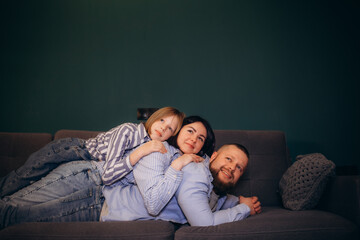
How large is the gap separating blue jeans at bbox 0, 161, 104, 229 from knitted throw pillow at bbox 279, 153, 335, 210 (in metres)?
1.21

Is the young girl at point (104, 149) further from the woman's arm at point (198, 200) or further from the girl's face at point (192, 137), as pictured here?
the woman's arm at point (198, 200)

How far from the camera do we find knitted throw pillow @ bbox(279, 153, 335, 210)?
57.9 inches

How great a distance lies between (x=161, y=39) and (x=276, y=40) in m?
1.26

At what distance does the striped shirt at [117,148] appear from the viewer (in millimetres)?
1328

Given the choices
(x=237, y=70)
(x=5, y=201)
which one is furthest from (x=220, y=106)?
(x=5, y=201)

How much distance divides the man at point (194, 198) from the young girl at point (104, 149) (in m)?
0.13

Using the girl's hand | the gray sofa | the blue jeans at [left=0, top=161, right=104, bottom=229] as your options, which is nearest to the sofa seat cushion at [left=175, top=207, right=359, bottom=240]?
the gray sofa

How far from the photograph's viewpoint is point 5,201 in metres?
1.30

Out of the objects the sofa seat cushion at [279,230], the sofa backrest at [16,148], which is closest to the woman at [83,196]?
the sofa seat cushion at [279,230]

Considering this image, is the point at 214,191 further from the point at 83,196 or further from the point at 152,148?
the point at 83,196

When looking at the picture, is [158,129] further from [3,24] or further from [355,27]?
[355,27]

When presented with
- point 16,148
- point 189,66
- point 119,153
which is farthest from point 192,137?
point 16,148

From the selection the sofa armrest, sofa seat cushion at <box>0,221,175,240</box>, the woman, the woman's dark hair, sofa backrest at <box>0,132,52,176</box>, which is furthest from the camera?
sofa backrest at <box>0,132,52,176</box>

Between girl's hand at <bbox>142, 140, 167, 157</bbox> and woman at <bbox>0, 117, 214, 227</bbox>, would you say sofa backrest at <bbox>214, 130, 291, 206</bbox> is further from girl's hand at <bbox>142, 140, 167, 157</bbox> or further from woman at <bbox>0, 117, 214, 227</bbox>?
girl's hand at <bbox>142, 140, 167, 157</bbox>
